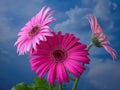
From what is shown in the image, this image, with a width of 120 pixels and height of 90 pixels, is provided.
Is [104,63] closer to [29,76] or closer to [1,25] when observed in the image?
[29,76]

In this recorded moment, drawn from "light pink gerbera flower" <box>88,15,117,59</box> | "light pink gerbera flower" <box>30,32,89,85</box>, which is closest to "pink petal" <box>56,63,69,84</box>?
"light pink gerbera flower" <box>30,32,89,85</box>

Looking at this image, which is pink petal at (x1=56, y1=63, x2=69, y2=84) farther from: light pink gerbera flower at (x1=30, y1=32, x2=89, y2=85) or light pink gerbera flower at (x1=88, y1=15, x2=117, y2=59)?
light pink gerbera flower at (x1=88, y1=15, x2=117, y2=59)

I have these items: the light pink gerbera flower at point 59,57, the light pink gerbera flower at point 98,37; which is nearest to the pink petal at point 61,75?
the light pink gerbera flower at point 59,57

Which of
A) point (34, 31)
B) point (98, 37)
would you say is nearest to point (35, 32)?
point (34, 31)

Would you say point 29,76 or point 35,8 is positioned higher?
point 35,8

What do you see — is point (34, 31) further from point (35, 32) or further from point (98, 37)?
point (98, 37)

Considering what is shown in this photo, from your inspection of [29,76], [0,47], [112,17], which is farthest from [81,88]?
[0,47]
